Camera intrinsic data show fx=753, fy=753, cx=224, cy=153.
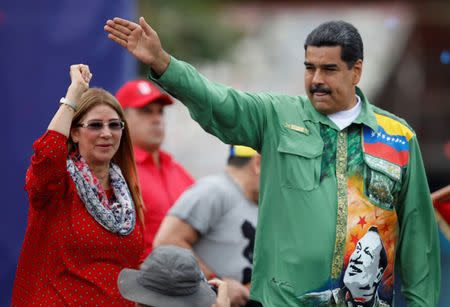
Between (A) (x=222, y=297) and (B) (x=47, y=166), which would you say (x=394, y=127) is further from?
(B) (x=47, y=166)

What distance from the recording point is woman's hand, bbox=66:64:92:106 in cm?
344

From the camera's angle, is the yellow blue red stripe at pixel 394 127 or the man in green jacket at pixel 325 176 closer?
the man in green jacket at pixel 325 176

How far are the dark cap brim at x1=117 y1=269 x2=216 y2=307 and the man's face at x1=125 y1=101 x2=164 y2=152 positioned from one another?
105 inches

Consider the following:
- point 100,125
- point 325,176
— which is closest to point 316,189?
point 325,176

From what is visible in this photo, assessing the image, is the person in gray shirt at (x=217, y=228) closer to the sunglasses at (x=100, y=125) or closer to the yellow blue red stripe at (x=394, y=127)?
the sunglasses at (x=100, y=125)

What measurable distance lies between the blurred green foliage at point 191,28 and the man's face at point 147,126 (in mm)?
11718

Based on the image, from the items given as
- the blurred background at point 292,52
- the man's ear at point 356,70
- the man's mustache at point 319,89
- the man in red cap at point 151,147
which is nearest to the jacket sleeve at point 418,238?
the man's ear at point 356,70

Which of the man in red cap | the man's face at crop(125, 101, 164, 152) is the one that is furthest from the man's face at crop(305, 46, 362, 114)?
the man's face at crop(125, 101, 164, 152)

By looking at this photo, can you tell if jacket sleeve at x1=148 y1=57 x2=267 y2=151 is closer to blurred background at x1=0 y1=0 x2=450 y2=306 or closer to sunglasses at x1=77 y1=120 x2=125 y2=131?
sunglasses at x1=77 y1=120 x2=125 y2=131

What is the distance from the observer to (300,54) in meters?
19.4

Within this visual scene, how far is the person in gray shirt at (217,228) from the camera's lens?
15.4 ft

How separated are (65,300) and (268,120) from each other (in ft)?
4.19

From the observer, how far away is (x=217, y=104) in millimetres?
3422

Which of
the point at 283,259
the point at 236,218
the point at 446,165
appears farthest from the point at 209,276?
the point at 446,165
